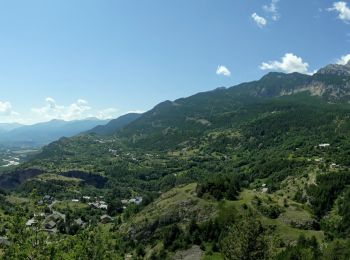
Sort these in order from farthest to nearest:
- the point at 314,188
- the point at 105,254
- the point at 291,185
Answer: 1. the point at 291,185
2. the point at 314,188
3. the point at 105,254

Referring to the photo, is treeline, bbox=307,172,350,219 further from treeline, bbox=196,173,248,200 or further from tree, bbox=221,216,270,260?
tree, bbox=221,216,270,260

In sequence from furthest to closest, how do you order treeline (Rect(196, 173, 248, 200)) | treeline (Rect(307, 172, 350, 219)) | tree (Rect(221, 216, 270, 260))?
treeline (Rect(307, 172, 350, 219))
treeline (Rect(196, 173, 248, 200))
tree (Rect(221, 216, 270, 260))

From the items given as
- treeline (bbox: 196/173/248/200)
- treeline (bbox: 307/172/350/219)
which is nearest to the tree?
treeline (bbox: 196/173/248/200)

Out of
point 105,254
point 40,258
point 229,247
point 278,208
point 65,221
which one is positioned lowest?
point 65,221

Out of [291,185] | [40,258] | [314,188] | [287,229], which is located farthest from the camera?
[291,185]

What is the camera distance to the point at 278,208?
412 feet

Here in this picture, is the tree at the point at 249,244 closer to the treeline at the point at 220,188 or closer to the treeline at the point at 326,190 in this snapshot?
the treeline at the point at 220,188

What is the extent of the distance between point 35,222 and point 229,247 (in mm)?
33469

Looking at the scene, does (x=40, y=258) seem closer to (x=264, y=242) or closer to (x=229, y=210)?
(x=264, y=242)

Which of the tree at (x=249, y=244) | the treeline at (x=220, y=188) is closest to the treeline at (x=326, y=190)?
the treeline at (x=220, y=188)

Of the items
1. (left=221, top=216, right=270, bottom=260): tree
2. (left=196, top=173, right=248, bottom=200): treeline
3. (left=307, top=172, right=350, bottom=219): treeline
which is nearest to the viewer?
(left=221, top=216, right=270, bottom=260): tree

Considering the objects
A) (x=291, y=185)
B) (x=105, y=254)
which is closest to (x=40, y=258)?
(x=105, y=254)

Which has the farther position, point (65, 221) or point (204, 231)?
point (65, 221)

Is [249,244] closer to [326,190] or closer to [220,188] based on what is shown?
[220,188]
